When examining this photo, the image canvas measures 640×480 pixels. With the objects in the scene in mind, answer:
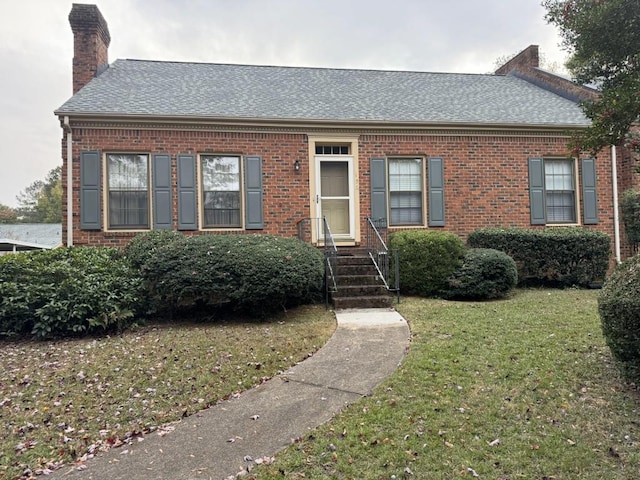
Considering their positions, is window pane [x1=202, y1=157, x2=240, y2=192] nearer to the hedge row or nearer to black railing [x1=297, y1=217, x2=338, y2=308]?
black railing [x1=297, y1=217, x2=338, y2=308]

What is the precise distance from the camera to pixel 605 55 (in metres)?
4.32

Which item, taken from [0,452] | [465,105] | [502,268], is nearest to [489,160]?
[465,105]

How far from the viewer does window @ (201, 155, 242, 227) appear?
9508 millimetres

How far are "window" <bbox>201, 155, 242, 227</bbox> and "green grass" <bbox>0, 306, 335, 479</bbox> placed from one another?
3258 mm

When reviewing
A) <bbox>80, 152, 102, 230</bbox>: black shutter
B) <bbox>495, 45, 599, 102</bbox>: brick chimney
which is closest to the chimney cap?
<bbox>80, 152, 102, 230</bbox>: black shutter

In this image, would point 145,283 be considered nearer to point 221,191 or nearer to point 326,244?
point 221,191

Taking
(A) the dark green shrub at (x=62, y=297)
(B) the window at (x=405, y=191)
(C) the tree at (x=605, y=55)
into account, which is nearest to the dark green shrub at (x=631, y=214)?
(B) the window at (x=405, y=191)

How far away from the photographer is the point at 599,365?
14.0ft

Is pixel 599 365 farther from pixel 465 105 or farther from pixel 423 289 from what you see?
pixel 465 105

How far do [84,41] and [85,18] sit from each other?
51 cm

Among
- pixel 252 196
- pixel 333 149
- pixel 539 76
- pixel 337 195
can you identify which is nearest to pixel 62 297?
pixel 252 196

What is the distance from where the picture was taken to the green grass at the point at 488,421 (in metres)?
2.83

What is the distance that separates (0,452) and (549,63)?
32.2 m

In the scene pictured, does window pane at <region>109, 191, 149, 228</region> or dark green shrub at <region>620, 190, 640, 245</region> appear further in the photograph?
dark green shrub at <region>620, 190, 640, 245</region>
